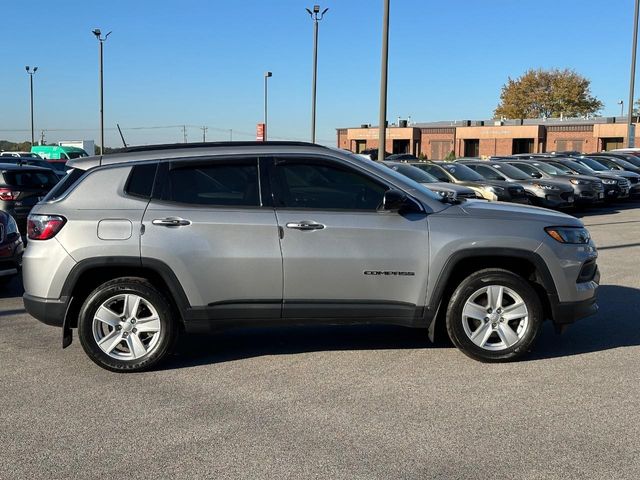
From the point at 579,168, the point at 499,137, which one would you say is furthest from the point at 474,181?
the point at 499,137

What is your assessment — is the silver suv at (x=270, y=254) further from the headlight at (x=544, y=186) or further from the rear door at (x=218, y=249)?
the headlight at (x=544, y=186)

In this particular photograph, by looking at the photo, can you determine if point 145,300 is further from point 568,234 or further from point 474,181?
point 474,181

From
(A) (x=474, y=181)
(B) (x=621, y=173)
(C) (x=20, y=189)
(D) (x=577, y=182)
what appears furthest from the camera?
(B) (x=621, y=173)

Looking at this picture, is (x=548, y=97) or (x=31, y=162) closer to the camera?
(x=31, y=162)

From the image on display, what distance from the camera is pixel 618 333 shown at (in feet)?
21.9

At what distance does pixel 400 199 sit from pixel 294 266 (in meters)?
1.00

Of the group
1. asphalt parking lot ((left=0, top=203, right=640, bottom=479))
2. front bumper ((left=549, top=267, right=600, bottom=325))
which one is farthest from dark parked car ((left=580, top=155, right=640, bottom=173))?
front bumper ((left=549, top=267, right=600, bottom=325))

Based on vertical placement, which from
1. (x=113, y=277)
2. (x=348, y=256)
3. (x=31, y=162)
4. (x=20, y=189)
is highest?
(x=31, y=162)

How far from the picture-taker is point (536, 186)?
62.0 ft

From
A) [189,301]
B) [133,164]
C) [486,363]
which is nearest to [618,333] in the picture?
[486,363]

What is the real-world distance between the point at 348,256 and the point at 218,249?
1023 mm

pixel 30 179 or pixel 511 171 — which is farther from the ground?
pixel 511 171

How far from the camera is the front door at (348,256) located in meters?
5.51

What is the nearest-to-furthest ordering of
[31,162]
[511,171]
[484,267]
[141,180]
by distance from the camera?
1. [141,180]
2. [484,267]
3. [511,171]
4. [31,162]
